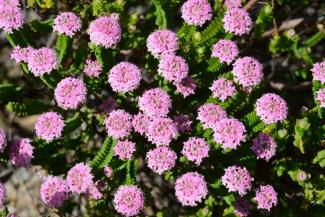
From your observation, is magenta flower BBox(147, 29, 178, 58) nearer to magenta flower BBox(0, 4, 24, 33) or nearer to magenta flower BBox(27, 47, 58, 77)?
magenta flower BBox(27, 47, 58, 77)

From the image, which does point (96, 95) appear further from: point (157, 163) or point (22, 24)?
point (157, 163)

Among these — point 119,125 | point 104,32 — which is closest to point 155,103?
point 119,125

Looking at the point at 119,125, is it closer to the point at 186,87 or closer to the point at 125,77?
the point at 125,77

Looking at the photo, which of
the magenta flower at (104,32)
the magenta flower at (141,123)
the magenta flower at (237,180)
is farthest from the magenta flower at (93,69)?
the magenta flower at (237,180)

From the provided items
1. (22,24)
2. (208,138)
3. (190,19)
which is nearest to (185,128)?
(208,138)

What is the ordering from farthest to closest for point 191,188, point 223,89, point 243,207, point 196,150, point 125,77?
point 243,207, point 223,89, point 125,77, point 196,150, point 191,188

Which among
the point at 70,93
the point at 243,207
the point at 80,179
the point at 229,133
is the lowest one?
the point at 243,207

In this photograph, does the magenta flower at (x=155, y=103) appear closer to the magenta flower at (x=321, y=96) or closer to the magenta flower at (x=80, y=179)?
the magenta flower at (x=80, y=179)
